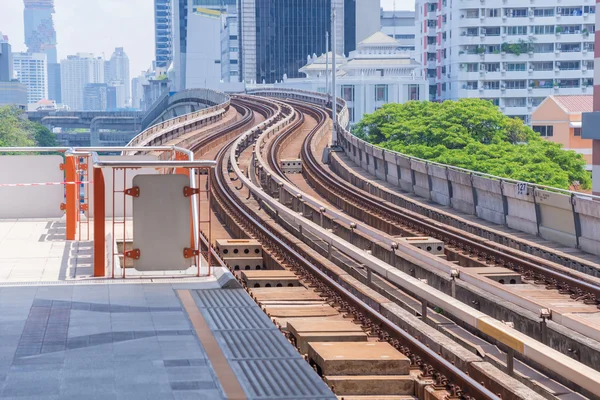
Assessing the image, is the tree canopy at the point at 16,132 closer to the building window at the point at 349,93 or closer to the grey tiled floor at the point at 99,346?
the building window at the point at 349,93

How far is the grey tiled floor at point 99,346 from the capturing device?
863 cm

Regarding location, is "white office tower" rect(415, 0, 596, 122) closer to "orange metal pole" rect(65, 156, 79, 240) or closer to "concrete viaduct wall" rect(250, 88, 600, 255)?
"concrete viaduct wall" rect(250, 88, 600, 255)

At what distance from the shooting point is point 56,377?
8.97 m

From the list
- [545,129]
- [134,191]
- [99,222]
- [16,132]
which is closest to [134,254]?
[99,222]

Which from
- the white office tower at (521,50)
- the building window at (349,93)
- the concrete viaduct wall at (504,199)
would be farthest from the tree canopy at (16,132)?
the concrete viaduct wall at (504,199)

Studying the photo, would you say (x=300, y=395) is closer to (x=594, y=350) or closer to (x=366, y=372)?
(x=366, y=372)

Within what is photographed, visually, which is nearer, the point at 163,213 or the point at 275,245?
the point at 163,213

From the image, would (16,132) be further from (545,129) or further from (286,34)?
(286,34)

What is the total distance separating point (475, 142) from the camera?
69875 millimetres

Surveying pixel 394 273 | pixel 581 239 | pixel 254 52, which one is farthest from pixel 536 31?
pixel 394 273

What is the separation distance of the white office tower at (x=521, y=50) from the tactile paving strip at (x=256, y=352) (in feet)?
405

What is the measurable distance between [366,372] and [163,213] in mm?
4220

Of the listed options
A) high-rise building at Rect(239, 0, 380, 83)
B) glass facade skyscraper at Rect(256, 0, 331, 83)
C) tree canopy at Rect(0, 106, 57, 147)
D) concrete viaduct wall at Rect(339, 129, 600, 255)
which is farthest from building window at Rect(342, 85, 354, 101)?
concrete viaduct wall at Rect(339, 129, 600, 255)

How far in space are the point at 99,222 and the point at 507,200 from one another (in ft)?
50.6
